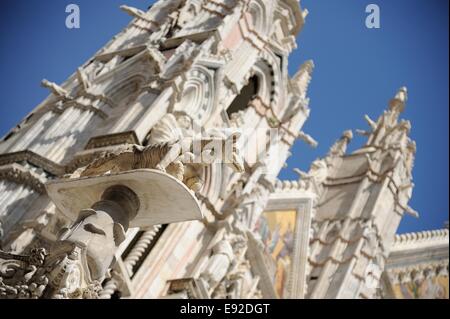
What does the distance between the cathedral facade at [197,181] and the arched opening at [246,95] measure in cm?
3

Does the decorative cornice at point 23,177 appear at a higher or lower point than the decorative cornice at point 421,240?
lower

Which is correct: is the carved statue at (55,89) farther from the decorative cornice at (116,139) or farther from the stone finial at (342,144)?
the stone finial at (342,144)

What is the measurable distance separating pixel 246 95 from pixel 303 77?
210 centimetres

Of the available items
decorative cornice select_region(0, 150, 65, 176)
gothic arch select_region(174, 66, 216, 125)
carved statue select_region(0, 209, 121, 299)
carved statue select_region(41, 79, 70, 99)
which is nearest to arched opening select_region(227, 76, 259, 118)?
gothic arch select_region(174, 66, 216, 125)

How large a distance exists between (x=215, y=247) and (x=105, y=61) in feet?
16.0

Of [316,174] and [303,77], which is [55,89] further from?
[316,174]

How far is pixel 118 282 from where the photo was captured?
1139 cm

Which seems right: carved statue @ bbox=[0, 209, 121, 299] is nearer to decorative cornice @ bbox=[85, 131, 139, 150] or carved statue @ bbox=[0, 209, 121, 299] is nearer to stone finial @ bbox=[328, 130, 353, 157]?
decorative cornice @ bbox=[85, 131, 139, 150]

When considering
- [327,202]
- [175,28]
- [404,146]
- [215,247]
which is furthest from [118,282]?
[404,146]

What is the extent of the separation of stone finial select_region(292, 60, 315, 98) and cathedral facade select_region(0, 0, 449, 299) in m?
0.05

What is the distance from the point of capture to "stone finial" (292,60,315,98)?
60.0ft

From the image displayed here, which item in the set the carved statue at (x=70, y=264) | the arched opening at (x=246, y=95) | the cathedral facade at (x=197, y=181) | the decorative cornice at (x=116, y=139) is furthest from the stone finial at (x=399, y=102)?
the carved statue at (x=70, y=264)

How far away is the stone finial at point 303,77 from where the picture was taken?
18281 mm
